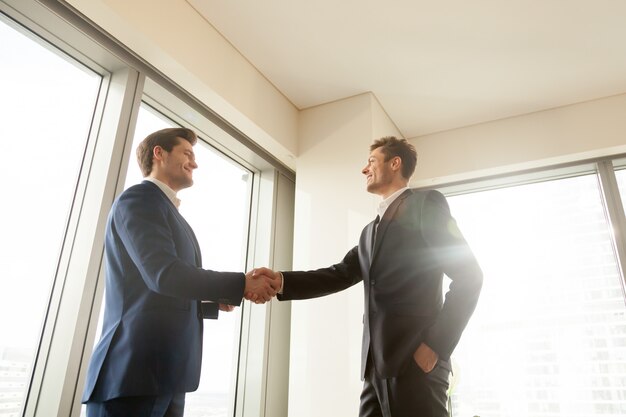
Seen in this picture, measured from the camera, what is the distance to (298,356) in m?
2.80

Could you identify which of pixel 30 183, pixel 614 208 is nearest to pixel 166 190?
pixel 30 183

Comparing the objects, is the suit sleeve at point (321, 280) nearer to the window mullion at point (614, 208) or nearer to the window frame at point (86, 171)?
the window frame at point (86, 171)

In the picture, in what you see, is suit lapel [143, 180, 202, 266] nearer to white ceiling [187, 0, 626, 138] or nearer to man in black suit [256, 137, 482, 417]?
man in black suit [256, 137, 482, 417]

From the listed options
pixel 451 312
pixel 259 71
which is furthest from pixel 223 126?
pixel 451 312

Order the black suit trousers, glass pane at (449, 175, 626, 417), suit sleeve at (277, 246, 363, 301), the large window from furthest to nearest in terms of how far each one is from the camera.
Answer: the large window < glass pane at (449, 175, 626, 417) < suit sleeve at (277, 246, 363, 301) < the black suit trousers

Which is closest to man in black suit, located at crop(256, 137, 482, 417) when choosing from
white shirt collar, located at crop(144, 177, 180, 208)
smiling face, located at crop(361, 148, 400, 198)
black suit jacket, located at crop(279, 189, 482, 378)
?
black suit jacket, located at crop(279, 189, 482, 378)

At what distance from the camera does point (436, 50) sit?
2750 millimetres

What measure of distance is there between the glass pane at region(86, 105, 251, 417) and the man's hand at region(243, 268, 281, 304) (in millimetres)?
946

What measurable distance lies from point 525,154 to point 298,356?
216 centimetres

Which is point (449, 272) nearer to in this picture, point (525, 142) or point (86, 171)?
point (86, 171)

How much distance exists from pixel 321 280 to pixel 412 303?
1.78ft

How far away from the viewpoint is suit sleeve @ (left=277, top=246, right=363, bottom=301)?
187cm

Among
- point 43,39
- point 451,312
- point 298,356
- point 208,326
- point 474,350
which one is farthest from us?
point 474,350

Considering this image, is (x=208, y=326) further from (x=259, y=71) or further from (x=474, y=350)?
(x=474, y=350)
